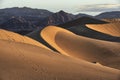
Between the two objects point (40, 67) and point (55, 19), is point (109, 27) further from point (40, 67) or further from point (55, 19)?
point (55, 19)

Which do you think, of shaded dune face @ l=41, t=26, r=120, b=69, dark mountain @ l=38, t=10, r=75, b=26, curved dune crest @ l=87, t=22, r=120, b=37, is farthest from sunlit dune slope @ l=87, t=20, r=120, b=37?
dark mountain @ l=38, t=10, r=75, b=26

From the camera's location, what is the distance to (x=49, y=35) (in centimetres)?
4075

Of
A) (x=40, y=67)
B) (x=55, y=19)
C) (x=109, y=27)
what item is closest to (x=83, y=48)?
(x=40, y=67)

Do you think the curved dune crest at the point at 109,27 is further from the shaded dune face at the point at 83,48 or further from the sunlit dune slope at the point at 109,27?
the shaded dune face at the point at 83,48

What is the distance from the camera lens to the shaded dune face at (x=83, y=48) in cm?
3388

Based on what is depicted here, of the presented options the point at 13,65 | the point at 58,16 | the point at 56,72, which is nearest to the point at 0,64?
the point at 13,65

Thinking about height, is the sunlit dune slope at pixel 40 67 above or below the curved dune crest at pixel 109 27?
above

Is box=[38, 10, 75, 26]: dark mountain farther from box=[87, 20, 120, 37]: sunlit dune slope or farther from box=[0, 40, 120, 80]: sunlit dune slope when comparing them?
box=[0, 40, 120, 80]: sunlit dune slope

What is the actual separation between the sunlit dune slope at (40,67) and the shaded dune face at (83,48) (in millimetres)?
12217

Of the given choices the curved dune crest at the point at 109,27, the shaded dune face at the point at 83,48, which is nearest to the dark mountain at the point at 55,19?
the curved dune crest at the point at 109,27

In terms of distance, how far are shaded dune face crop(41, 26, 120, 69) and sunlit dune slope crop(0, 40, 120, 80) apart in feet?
40.1

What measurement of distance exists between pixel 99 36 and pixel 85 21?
17.9m

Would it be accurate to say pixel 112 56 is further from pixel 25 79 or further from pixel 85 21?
pixel 85 21

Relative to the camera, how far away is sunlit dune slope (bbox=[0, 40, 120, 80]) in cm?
1647
